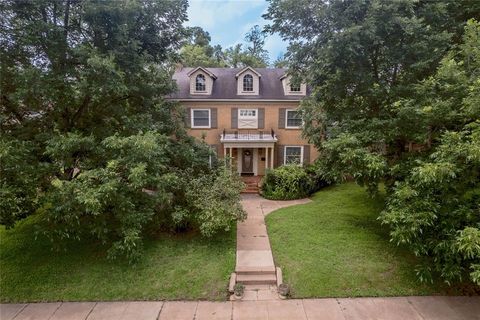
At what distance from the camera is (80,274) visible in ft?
24.2

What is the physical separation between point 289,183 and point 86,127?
30.6 ft

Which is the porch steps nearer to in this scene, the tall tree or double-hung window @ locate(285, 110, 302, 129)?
double-hung window @ locate(285, 110, 302, 129)

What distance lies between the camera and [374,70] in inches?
345

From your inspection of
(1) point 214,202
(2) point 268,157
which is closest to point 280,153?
(2) point 268,157

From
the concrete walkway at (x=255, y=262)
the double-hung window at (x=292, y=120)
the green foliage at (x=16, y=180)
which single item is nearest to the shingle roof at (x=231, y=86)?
the double-hung window at (x=292, y=120)

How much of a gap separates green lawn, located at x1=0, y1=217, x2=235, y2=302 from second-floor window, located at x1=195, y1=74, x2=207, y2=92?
36.0 ft

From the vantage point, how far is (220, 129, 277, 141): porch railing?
17.4m

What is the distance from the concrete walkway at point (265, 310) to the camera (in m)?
6.03

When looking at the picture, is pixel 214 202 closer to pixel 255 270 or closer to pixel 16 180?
pixel 255 270

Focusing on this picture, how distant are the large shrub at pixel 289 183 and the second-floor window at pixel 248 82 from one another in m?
5.82

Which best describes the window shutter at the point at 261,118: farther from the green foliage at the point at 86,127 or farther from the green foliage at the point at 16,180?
the green foliage at the point at 16,180

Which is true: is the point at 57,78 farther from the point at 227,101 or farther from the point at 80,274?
the point at 227,101

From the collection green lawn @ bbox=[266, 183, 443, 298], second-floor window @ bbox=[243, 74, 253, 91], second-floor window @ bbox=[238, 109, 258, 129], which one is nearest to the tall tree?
green lawn @ bbox=[266, 183, 443, 298]

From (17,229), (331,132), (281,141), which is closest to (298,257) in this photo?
(331,132)
